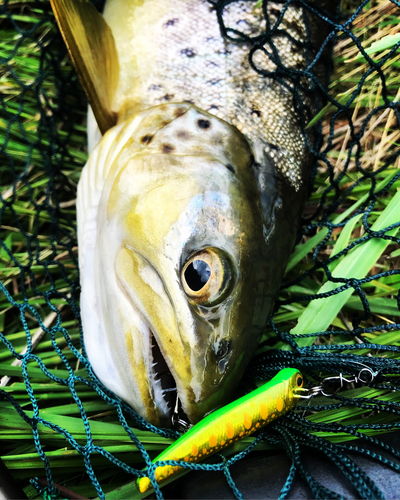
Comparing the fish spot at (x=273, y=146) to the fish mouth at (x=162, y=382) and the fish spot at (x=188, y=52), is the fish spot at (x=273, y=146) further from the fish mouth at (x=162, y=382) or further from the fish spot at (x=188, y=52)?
the fish mouth at (x=162, y=382)

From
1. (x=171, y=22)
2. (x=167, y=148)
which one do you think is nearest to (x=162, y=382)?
(x=167, y=148)

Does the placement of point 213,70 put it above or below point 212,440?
above

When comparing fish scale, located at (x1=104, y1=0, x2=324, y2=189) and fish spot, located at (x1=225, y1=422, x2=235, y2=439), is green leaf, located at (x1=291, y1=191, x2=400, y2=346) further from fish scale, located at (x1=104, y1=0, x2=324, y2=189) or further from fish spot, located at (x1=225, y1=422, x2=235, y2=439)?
fish spot, located at (x1=225, y1=422, x2=235, y2=439)

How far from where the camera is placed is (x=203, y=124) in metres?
1.65

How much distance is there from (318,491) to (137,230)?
40.6 inches

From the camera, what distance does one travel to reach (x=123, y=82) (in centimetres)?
191

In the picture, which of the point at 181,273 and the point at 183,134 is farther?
the point at 183,134

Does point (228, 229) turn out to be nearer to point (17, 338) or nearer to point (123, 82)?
point (123, 82)

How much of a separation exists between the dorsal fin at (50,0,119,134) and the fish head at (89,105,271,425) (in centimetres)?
39

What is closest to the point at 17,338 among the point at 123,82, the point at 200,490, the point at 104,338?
the point at 104,338

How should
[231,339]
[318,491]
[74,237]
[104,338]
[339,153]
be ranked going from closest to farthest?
[318,491], [231,339], [104,338], [74,237], [339,153]

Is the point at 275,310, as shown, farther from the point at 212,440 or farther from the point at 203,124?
the point at 203,124

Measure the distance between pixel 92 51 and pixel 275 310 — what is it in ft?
4.66

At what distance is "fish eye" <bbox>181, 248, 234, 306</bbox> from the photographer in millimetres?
1389
